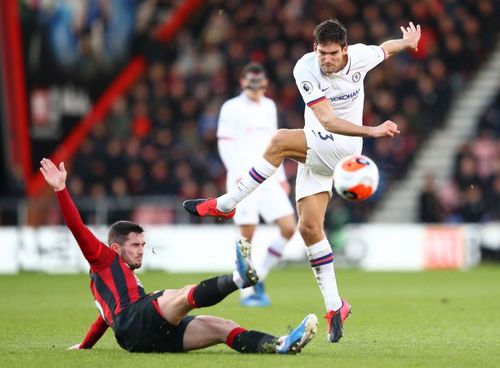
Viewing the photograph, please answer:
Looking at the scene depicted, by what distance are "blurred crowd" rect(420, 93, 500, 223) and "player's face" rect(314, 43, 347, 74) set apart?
11.4 m

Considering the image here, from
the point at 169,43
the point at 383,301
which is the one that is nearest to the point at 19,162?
the point at 169,43

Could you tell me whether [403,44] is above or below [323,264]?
above

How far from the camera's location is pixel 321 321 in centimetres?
1008

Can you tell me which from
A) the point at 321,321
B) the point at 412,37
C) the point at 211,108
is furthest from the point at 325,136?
the point at 211,108

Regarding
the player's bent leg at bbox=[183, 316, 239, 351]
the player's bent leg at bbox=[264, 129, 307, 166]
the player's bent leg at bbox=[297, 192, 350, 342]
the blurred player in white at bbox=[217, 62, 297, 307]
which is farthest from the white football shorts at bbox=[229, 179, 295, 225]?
the player's bent leg at bbox=[183, 316, 239, 351]

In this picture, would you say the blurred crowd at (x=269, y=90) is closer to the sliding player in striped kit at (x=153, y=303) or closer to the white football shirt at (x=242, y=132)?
the white football shirt at (x=242, y=132)

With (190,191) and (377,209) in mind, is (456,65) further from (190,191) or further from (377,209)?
(190,191)

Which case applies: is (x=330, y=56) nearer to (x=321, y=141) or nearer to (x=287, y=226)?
(x=321, y=141)

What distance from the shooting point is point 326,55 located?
8008 millimetres

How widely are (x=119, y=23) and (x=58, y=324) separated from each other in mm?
12994

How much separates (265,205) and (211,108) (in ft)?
28.8

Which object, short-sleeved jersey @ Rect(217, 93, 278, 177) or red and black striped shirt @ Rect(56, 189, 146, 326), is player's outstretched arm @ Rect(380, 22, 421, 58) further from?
short-sleeved jersey @ Rect(217, 93, 278, 177)

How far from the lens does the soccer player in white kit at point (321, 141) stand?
8023 millimetres

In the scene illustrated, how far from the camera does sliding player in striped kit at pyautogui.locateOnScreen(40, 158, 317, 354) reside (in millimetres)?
6699
